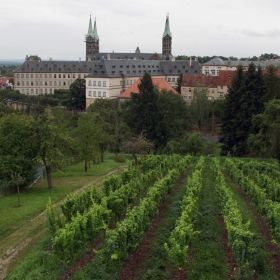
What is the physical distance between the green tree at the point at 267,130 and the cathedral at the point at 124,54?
9352 cm

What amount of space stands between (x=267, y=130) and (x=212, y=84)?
45.4 metres

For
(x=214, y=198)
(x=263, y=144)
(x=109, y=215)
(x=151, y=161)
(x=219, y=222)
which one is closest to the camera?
(x=109, y=215)

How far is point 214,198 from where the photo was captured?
24.6 metres

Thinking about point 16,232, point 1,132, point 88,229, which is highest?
point 1,132

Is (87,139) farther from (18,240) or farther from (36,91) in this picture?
(36,91)

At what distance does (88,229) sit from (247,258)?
6339 millimetres

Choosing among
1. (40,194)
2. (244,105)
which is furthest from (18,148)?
(244,105)

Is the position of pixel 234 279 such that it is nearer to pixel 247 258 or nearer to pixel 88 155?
pixel 247 258

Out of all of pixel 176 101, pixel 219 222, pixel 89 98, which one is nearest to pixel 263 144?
pixel 176 101

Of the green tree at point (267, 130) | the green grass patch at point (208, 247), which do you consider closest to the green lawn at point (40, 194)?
the green grass patch at point (208, 247)

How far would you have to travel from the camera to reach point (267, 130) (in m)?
40.5

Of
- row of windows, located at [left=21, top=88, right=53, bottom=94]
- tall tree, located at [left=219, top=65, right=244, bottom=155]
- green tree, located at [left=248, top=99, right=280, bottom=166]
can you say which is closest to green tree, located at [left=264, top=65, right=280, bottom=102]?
tall tree, located at [left=219, top=65, right=244, bottom=155]

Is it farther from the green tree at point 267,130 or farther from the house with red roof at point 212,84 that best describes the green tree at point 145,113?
the house with red roof at point 212,84

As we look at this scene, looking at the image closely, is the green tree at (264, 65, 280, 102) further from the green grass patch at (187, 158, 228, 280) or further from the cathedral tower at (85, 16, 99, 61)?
the cathedral tower at (85, 16, 99, 61)
